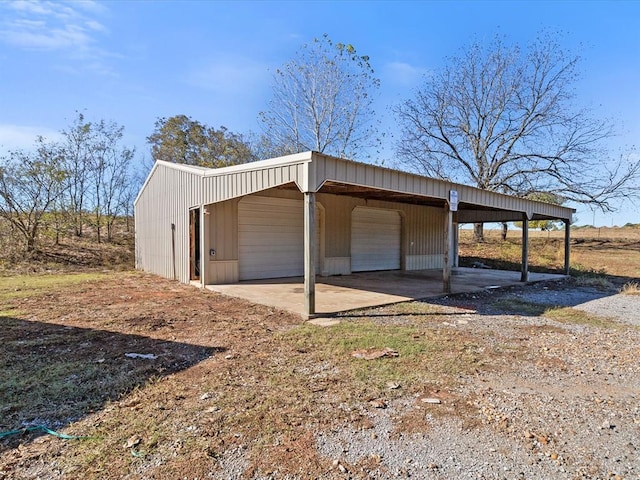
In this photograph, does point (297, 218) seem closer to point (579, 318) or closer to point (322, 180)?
point (322, 180)

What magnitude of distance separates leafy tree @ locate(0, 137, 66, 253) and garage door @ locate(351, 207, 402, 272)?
11.8 meters

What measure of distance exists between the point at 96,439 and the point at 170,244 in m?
8.98

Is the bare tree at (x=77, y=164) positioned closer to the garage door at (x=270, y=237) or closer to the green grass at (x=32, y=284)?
the green grass at (x=32, y=284)

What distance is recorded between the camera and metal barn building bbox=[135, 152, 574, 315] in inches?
255

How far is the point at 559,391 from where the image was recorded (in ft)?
10.5

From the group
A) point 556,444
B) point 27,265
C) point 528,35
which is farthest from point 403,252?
point 528,35

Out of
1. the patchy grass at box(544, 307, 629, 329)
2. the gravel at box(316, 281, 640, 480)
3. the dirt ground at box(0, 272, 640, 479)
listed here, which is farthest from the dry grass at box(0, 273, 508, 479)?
the patchy grass at box(544, 307, 629, 329)

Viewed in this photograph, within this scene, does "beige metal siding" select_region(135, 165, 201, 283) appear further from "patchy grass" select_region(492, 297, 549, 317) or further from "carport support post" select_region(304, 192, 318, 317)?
"patchy grass" select_region(492, 297, 549, 317)

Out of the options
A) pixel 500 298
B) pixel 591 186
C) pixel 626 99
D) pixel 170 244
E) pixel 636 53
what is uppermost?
pixel 636 53

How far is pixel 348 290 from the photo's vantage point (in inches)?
337

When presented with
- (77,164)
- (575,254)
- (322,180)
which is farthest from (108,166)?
(575,254)

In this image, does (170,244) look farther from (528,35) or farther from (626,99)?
(528,35)

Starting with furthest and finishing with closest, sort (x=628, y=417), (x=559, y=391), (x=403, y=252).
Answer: (x=403, y=252), (x=559, y=391), (x=628, y=417)

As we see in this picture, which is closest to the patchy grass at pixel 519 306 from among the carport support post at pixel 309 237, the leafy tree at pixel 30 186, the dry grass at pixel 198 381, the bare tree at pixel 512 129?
the dry grass at pixel 198 381
